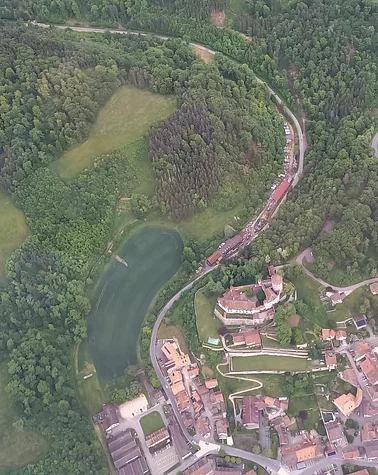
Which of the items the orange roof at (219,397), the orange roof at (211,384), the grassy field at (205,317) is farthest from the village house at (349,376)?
the grassy field at (205,317)

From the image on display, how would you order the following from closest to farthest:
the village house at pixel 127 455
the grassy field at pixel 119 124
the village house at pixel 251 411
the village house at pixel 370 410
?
the village house at pixel 127 455
the village house at pixel 370 410
the village house at pixel 251 411
the grassy field at pixel 119 124

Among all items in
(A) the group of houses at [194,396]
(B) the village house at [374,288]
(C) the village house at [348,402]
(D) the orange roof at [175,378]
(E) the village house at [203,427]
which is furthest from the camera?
(B) the village house at [374,288]

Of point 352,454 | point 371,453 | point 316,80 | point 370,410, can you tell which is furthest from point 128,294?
point 316,80

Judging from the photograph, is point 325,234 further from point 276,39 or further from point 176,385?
point 276,39

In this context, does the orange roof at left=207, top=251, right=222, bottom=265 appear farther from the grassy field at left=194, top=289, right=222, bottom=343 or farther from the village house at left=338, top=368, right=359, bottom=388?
the village house at left=338, top=368, right=359, bottom=388

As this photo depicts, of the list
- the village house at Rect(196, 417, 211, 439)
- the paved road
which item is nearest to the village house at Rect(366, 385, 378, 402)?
the village house at Rect(196, 417, 211, 439)

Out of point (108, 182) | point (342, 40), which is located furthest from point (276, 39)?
point (108, 182)

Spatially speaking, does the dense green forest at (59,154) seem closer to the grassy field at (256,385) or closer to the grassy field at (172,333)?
the grassy field at (172,333)
